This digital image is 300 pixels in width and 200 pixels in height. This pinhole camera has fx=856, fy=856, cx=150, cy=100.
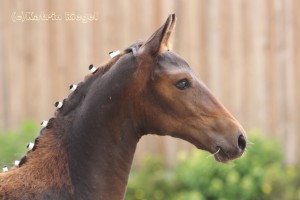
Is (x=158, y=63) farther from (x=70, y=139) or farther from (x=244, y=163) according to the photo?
(x=244, y=163)

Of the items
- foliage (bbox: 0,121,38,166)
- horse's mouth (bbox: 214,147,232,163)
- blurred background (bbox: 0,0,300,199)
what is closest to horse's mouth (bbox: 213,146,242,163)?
horse's mouth (bbox: 214,147,232,163)

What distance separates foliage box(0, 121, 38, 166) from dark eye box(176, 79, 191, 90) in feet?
11.9

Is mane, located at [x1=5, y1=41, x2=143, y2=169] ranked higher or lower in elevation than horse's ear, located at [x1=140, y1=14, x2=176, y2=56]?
Answer: lower

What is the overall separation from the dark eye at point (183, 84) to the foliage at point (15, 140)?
3.62 m

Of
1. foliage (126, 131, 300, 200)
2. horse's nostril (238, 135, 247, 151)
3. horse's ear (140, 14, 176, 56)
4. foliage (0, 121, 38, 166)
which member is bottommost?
foliage (126, 131, 300, 200)

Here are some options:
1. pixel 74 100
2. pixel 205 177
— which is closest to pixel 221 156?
pixel 74 100

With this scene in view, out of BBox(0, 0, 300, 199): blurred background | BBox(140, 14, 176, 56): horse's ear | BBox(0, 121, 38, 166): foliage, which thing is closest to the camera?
BBox(140, 14, 176, 56): horse's ear

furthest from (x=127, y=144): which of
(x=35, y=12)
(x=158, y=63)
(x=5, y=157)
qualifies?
(x=35, y=12)

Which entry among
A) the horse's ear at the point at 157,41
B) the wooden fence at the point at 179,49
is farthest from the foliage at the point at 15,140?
the horse's ear at the point at 157,41

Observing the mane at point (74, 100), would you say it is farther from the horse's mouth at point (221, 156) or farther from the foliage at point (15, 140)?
the foliage at point (15, 140)

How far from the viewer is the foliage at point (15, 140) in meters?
7.38

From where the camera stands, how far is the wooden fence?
7.91 meters

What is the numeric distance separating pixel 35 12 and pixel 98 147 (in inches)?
164

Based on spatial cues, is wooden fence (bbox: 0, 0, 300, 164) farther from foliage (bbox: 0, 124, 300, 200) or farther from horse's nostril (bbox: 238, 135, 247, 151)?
horse's nostril (bbox: 238, 135, 247, 151)
